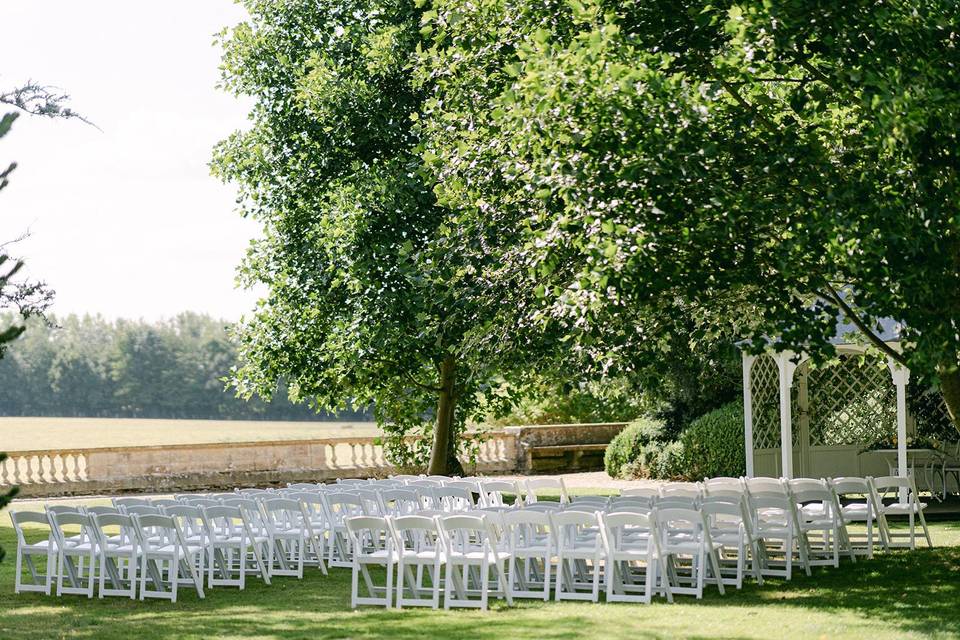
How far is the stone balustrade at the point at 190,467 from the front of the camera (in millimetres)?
22828

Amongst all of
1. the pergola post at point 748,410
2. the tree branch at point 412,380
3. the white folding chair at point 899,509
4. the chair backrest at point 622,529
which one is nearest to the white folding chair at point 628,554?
the chair backrest at point 622,529

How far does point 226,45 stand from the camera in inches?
772

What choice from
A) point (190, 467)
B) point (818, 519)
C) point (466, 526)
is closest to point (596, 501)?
point (466, 526)

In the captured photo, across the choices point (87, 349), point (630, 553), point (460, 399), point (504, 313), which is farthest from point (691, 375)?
point (87, 349)

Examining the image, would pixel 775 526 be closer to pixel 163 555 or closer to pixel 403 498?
pixel 403 498

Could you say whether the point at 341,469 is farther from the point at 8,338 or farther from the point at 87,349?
the point at 87,349

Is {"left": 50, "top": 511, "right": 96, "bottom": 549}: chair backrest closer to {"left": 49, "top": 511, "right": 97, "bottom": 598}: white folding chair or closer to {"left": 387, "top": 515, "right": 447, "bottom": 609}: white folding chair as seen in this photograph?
{"left": 49, "top": 511, "right": 97, "bottom": 598}: white folding chair

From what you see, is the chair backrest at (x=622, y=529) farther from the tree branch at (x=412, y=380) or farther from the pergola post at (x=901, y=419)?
the tree branch at (x=412, y=380)

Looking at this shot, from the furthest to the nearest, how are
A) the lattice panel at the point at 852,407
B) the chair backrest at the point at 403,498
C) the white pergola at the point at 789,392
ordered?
the lattice panel at the point at 852,407, the white pergola at the point at 789,392, the chair backrest at the point at 403,498

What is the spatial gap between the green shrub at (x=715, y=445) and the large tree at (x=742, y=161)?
1185cm

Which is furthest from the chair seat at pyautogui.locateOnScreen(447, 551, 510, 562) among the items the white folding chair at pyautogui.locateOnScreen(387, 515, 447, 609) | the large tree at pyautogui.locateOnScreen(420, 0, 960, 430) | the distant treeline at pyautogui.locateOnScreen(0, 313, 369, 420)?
the distant treeline at pyautogui.locateOnScreen(0, 313, 369, 420)

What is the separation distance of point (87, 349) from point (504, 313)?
107m

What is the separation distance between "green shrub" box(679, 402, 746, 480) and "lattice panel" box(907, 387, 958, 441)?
124 inches

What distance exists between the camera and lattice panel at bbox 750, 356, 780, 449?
1986 cm
